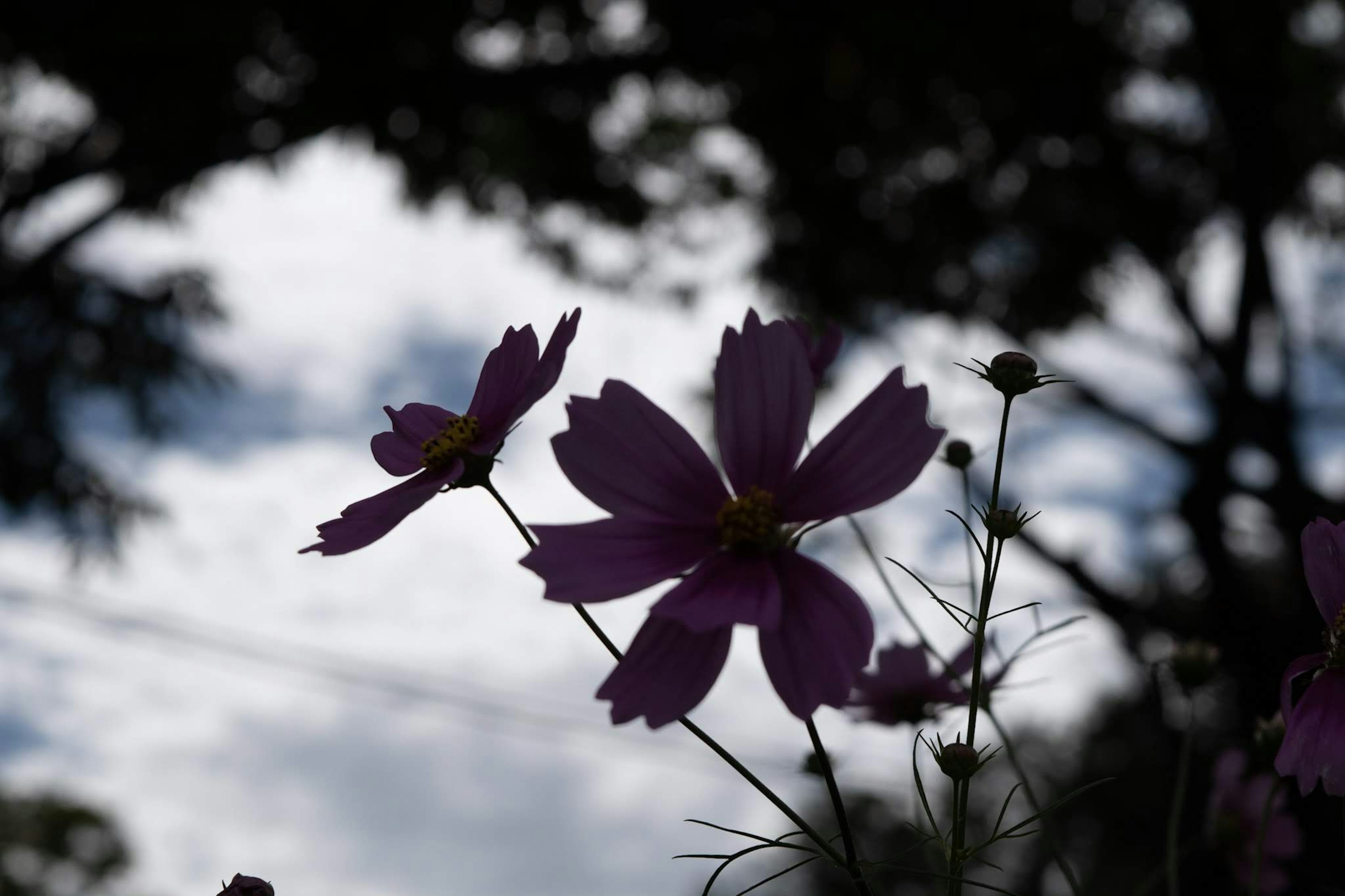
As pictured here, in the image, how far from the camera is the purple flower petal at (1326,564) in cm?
42

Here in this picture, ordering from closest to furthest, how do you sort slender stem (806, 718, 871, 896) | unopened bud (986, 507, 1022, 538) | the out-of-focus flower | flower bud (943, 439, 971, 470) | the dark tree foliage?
slender stem (806, 718, 871, 896) < unopened bud (986, 507, 1022, 538) < the out-of-focus flower < flower bud (943, 439, 971, 470) < the dark tree foliage

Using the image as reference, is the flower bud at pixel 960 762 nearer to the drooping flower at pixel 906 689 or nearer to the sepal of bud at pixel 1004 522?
the sepal of bud at pixel 1004 522

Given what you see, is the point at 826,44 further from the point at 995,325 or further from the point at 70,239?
the point at 70,239

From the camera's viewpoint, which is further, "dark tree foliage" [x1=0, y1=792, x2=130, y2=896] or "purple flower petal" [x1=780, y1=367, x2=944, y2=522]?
"dark tree foliage" [x1=0, y1=792, x2=130, y2=896]

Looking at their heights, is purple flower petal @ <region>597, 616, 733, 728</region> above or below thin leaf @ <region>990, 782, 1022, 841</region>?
above

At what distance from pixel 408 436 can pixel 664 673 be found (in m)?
0.23

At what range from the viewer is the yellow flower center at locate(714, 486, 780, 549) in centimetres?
40

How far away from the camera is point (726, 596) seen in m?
0.37

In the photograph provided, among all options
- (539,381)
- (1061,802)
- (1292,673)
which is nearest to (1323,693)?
(1292,673)

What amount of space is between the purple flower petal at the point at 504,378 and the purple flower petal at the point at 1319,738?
34 cm

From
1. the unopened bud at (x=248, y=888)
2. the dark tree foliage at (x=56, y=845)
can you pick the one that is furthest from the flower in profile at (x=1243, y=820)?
the dark tree foliage at (x=56, y=845)

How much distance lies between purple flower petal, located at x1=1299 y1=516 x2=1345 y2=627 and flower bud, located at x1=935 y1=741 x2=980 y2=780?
6.1 inches

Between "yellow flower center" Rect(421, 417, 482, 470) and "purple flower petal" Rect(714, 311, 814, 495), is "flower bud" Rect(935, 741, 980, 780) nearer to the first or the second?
"purple flower petal" Rect(714, 311, 814, 495)

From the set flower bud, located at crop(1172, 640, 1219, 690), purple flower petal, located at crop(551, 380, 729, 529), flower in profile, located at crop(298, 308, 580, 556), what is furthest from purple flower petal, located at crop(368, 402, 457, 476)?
flower bud, located at crop(1172, 640, 1219, 690)
